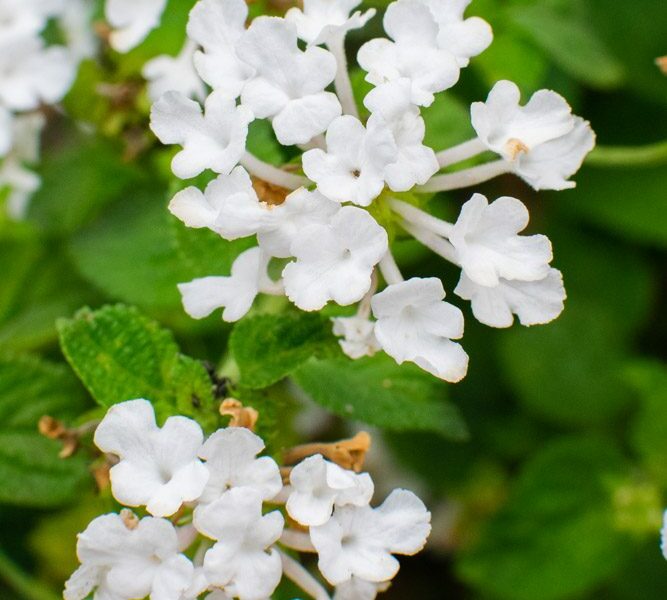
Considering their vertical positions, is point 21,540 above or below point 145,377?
below

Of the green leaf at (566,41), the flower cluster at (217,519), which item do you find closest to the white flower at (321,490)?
the flower cluster at (217,519)

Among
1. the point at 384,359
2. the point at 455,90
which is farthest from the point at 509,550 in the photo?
the point at 455,90

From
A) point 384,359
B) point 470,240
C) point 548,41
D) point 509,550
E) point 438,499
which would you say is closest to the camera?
point 470,240

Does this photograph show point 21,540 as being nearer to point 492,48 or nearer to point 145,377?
point 145,377

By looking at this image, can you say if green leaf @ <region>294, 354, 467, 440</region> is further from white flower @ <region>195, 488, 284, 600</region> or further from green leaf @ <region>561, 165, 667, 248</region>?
green leaf @ <region>561, 165, 667, 248</region>

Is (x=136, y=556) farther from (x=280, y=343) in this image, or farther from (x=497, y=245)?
(x=497, y=245)

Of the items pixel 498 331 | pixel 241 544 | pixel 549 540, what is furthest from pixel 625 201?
pixel 241 544
